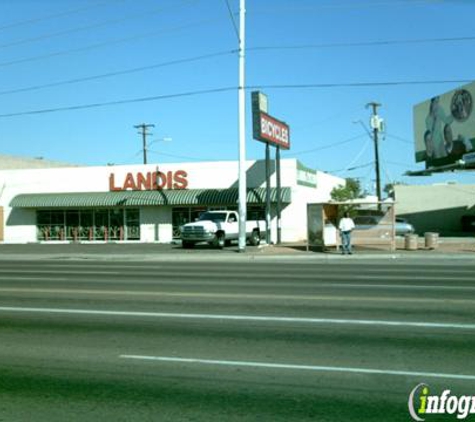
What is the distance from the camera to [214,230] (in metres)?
34.8

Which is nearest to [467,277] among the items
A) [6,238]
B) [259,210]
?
[259,210]

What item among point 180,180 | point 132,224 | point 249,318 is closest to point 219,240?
point 180,180

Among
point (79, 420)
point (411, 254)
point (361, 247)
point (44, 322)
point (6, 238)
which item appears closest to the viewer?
point (79, 420)

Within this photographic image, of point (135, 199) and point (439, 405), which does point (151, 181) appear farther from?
point (439, 405)

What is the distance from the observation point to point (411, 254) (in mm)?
27547

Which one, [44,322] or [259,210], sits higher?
[259,210]

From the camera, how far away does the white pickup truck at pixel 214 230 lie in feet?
114

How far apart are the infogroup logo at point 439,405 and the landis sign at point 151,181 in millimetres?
38350

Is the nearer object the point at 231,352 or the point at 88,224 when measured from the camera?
the point at 231,352

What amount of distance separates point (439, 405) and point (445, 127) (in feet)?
163

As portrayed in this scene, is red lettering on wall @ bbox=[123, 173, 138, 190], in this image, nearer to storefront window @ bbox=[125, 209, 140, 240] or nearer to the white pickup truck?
storefront window @ bbox=[125, 209, 140, 240]

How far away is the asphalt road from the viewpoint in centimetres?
568

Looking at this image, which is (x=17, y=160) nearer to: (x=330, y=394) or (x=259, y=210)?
(x=259, y=210)

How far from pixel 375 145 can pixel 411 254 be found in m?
30.4
